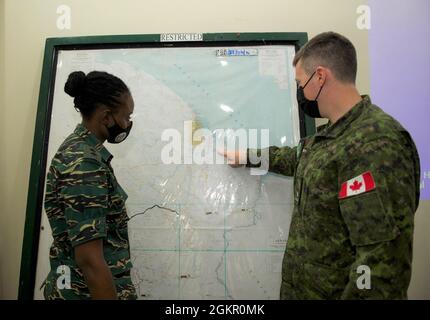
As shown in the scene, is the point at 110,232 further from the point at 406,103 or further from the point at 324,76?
the point at 406,103

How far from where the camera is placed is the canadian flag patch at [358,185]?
805mm

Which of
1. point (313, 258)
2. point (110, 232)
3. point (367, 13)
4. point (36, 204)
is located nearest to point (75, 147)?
point (110, 232)

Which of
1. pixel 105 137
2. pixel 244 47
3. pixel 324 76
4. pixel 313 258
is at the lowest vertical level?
pixel 313 258

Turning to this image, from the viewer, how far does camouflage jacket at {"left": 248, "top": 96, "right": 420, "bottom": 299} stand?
78cm

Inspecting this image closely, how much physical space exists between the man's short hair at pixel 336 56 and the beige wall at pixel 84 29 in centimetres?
42

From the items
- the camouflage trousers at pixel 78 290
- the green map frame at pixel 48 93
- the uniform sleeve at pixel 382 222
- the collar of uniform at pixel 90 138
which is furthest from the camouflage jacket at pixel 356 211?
the collar of uniform at pixel 90 138

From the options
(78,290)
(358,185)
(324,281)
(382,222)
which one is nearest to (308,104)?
(358,185)

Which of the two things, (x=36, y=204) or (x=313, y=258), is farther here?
(x=36, y=204)

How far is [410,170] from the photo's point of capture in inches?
32.5

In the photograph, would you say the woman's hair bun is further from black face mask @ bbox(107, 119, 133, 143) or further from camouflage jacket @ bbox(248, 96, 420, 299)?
camouflage jacket @ bbox(248, 96, 420, 299)

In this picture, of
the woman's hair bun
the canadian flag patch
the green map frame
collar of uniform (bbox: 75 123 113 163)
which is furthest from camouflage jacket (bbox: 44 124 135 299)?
the canadian flag patch

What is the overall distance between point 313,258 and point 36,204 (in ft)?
3.73

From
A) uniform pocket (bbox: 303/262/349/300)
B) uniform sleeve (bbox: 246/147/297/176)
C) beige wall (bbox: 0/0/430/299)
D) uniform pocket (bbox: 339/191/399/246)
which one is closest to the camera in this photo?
uniform pocket (bbox: 339/191/399/246)

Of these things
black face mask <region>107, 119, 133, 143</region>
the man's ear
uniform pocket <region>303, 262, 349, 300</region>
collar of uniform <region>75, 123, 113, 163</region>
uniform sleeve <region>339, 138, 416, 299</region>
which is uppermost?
the man's ear
